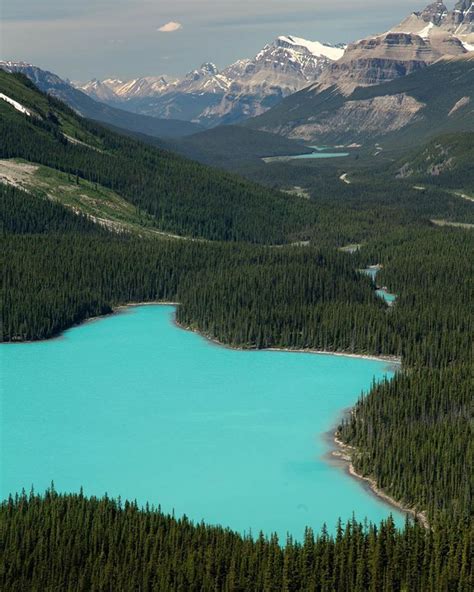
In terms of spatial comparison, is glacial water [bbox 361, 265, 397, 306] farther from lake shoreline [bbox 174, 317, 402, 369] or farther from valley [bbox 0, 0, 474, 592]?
lake shoreline [bbox 174, 317, 402, 369]

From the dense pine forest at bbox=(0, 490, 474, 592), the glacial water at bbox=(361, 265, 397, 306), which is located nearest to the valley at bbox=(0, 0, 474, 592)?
the dense pine forest at bbox=(0, 490, 474, 592)

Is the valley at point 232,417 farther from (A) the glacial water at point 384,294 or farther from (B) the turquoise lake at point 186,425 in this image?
(A) the glacial water at point 384,294

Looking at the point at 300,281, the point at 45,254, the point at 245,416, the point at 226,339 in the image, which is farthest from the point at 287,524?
the point at 45,254

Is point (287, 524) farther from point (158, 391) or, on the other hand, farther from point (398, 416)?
point (158, 391)

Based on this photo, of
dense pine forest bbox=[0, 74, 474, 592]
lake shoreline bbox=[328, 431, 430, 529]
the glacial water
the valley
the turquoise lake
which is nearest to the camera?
dense pine forest bbox=[0, 74, 474, 592]

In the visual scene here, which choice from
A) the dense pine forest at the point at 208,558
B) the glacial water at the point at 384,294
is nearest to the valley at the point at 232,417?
the dense pine forest at the point at 208,558

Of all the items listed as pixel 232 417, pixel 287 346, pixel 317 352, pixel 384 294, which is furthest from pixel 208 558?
pixel 384 294
